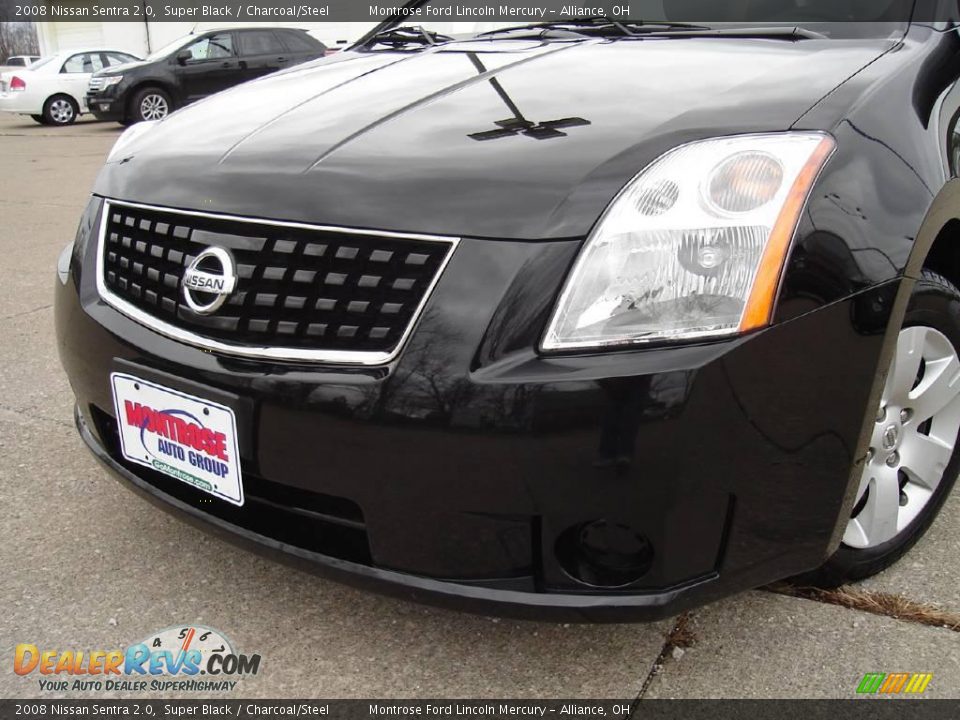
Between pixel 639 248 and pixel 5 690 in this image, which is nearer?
pixel 639 248

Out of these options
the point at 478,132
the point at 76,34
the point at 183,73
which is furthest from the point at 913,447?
the point at 76,34

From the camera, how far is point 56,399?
10.7ft

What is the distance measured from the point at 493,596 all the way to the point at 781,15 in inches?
66.7

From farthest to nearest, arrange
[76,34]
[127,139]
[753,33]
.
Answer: [76,34] < [127,139] < [753,33]

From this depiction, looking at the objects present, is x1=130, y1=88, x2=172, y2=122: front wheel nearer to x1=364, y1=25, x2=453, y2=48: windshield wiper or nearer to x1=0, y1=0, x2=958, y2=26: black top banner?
x1=0, y1=0, x2=958, y2=26: black top banner

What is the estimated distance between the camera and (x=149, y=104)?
1416 centimetres

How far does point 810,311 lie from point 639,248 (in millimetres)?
294

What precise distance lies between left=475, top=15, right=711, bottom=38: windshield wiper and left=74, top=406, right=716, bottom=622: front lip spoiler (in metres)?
1.53

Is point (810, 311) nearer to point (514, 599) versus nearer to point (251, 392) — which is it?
point (514, 599)

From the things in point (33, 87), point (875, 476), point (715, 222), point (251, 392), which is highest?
point (715, 222)

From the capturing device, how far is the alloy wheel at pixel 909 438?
1879mm

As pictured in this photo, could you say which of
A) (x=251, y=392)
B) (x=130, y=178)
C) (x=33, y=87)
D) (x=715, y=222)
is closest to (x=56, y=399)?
(x=130, y=178)

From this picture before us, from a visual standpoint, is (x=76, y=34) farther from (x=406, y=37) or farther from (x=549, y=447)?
(x=549, y=447)

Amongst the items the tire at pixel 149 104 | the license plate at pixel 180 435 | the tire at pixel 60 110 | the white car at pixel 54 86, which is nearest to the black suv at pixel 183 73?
the tire at pixel 149 104
